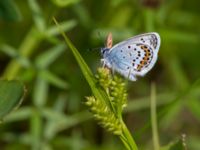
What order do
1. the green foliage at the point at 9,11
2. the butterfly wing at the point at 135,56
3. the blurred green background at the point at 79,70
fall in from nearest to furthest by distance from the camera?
1. the butterfly wing at the point at 135,56
2. the green foliage at the point at 9,11
3. the blurred green background at the point at 79,70

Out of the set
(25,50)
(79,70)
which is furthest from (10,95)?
(79,70)

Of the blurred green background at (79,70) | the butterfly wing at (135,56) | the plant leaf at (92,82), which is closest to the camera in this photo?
the plant leaf at (92,82)

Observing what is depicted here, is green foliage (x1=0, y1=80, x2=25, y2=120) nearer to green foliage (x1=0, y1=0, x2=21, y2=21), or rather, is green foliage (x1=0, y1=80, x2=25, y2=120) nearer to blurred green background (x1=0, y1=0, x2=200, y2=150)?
green foliage (x1=0, y1=0, x2=21, y2=21)

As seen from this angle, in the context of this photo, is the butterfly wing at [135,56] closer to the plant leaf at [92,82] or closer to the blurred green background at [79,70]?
the plant leaf at [92,82]

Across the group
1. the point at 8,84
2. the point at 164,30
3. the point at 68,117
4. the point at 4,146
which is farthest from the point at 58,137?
the point at 8,84

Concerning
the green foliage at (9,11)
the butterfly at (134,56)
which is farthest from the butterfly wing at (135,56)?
the green foliage at (9,11)

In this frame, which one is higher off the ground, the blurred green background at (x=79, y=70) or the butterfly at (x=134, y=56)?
the butterfly at (x=134, y=56)
